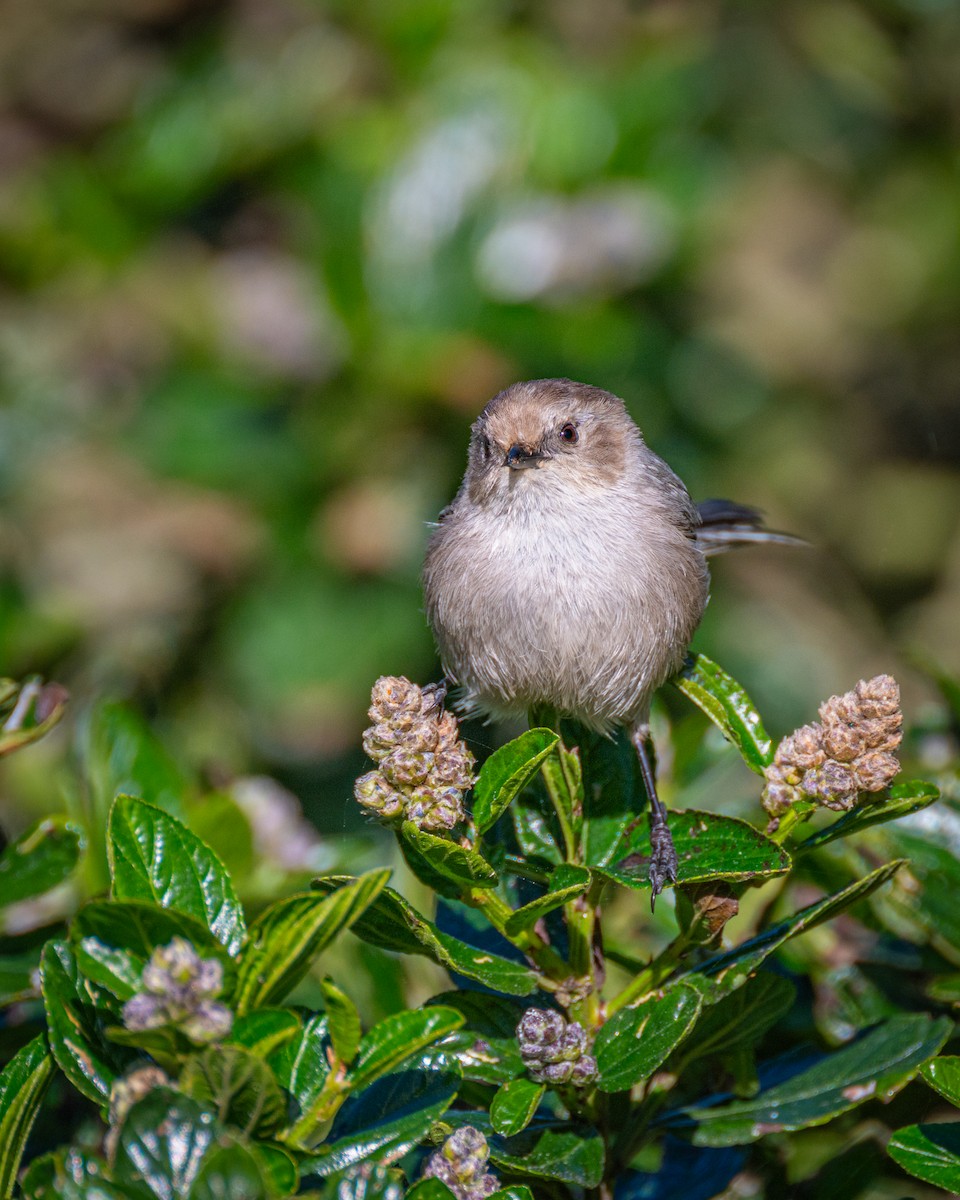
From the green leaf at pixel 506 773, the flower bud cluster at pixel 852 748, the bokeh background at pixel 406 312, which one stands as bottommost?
the bokeh background at pixel 406 312

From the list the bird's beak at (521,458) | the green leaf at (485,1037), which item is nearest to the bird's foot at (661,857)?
the green leaf at (485,1037)

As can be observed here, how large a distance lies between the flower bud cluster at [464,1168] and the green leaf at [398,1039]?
113 mm

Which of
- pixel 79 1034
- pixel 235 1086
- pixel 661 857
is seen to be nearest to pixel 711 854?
pixel 661 857

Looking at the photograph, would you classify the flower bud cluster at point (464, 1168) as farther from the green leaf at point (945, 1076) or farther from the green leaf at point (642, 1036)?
the green leaf at point (945, 1076)

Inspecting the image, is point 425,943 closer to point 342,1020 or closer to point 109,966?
point 342,1020

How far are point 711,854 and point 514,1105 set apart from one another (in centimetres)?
40

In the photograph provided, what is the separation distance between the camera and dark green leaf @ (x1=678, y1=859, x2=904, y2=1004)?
1.68 meters

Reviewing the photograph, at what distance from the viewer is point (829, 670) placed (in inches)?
238

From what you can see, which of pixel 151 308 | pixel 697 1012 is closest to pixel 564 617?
pixel 697 1012

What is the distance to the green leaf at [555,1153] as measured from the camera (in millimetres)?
1655

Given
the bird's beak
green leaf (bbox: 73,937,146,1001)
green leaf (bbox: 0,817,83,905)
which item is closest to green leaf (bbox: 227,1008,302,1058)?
green leaf (bbox: 73,937,146,1001)

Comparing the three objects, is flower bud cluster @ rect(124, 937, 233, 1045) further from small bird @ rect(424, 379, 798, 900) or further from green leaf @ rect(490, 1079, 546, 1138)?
small bird @ rect(424, 379, 798, 900)

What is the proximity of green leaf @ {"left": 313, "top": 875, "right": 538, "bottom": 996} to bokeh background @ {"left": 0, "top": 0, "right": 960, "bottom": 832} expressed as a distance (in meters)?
1.47

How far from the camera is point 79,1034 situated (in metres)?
1.65
